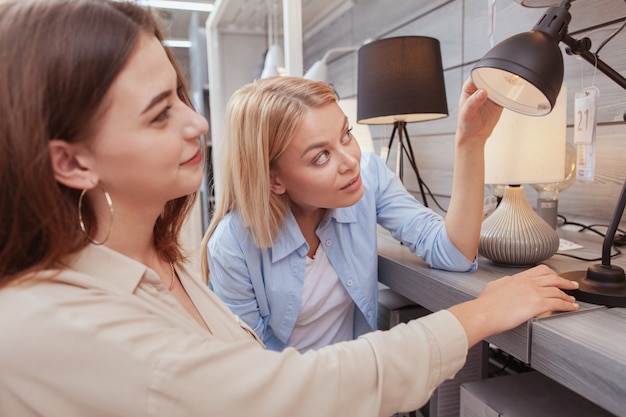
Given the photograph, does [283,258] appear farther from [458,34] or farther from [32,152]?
[458,34]

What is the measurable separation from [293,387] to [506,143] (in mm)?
741

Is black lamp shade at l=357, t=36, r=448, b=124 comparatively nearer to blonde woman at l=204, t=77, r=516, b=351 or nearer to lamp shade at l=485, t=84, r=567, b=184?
blonde woman at l=204, t=77, r=516, b=351

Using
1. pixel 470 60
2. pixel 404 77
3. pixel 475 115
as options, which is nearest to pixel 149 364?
pixel 475 115

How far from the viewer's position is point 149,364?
506mm

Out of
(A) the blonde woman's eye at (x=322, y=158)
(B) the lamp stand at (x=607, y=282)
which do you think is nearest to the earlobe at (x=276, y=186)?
(A) the blonde woman's eye at (x=322, y=158)

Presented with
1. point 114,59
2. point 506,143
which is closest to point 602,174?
point 506,143

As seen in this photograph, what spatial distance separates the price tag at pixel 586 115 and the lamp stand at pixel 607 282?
171mm

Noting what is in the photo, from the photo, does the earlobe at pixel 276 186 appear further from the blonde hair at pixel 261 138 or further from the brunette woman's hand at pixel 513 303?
the brunette woman's hand at pixel 513 303

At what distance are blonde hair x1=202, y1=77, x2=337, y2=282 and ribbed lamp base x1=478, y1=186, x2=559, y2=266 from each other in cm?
48

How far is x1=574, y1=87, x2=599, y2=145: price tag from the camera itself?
3.05 ft

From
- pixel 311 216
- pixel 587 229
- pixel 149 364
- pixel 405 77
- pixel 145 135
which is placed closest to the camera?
pixel 149 364

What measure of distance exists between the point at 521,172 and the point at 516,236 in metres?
0.15

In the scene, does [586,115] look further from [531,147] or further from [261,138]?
[261,138]

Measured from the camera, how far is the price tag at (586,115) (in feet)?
3.05
